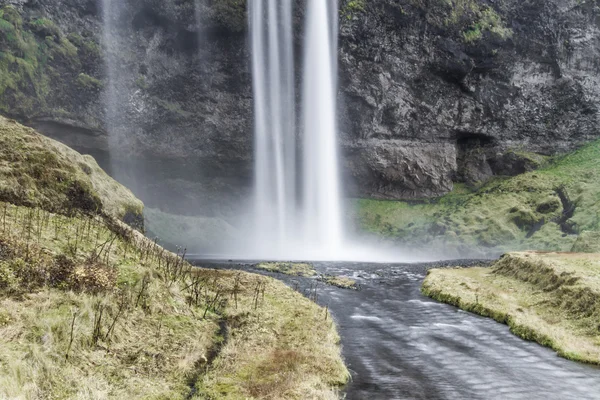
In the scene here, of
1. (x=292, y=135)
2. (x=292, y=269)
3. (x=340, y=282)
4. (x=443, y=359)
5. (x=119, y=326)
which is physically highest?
(x=292, y=135)

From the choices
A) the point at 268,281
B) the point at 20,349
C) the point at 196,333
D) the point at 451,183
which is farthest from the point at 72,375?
the point at 451,183

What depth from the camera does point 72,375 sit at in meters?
8.42

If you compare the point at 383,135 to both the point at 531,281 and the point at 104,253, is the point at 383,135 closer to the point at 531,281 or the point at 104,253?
the point at 531,281

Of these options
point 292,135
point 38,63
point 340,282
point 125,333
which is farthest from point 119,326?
point 292,135

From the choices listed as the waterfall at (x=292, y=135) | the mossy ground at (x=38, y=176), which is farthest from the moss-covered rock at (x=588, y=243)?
the mossy ground at (x=38, y=176)

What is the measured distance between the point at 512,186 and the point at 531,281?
187 ft

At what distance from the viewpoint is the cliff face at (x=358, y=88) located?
64938 mm

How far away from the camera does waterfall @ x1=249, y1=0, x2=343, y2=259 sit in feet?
230

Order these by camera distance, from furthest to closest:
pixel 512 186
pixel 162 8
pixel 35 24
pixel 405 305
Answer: pixel 512 186
pixel 162 8
pixel 35 24
pixel 405 305

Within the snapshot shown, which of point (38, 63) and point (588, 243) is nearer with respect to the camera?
point (588, 243)

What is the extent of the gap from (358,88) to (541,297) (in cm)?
6016

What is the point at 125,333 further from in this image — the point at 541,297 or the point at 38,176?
the point at 541,297

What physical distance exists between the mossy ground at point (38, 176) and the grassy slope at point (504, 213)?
183 ft

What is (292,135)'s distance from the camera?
7838 centimetres
